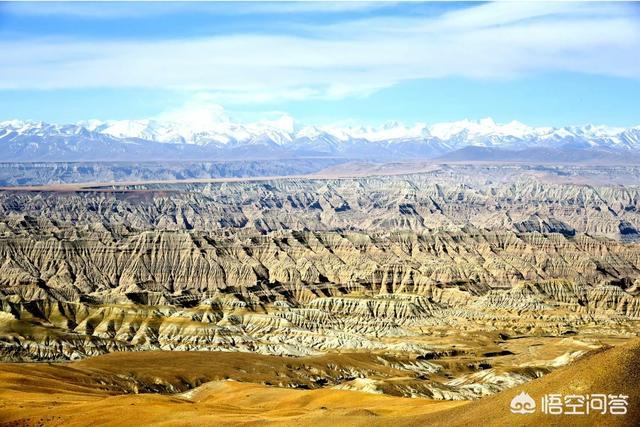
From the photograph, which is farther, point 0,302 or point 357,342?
point 357,342

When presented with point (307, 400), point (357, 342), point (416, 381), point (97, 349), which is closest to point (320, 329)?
point (357, 342)

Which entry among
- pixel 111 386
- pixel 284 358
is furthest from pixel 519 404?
pixel 284 358

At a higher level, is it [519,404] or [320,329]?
[519,404]

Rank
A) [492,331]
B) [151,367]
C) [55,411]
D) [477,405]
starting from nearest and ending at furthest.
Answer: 1. [477,405]
2. [55,411]
3. [151,367]
4. [492,331]

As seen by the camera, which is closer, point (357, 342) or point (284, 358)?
point (284, 358)

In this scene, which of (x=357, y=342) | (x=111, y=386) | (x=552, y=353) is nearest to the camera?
(x=111, y=386)

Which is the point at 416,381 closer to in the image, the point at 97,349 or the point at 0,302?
the point at 97,349

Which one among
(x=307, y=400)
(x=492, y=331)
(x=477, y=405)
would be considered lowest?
(x=492, y=331)

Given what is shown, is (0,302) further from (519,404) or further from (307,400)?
(519,404)

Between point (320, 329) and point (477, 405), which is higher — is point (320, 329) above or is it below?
below
